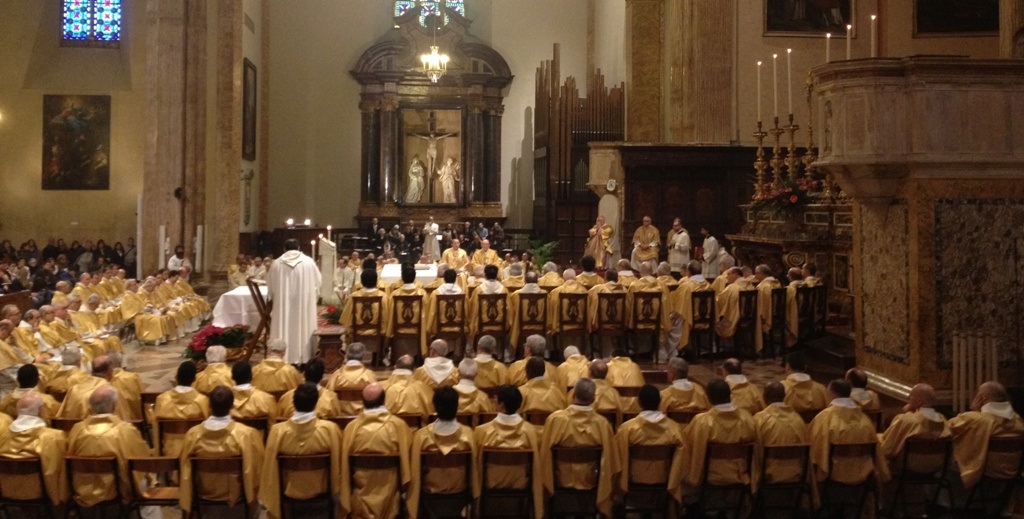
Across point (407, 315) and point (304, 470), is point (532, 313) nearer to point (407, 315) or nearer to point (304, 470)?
point (407, 315)

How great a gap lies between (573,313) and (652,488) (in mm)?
5072

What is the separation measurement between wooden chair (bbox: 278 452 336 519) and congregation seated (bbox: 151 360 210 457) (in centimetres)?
120

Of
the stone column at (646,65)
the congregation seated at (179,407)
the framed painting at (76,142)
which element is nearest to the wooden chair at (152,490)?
the congregation seated at (179,407)

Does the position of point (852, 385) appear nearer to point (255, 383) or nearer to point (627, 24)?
point (255, 383)

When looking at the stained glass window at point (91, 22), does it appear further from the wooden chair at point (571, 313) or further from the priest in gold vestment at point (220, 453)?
the priest in gold vestment at point (220, 453)

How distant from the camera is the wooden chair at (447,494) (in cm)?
560

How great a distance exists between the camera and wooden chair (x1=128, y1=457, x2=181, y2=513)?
5562mm

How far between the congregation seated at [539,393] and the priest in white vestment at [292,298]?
14.4ft

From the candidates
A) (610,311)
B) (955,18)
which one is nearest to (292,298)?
(610,311)

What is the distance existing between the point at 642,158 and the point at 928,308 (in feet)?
35.5

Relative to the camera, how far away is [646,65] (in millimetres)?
22359

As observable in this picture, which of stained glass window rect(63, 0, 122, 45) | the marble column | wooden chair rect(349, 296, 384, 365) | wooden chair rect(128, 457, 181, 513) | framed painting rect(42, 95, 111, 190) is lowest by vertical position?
wooden chair rect(128, 457, 181, 513)

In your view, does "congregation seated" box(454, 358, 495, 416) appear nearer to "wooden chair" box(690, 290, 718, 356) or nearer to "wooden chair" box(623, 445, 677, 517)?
"wooden chair" box(623, 445, 677, 517)

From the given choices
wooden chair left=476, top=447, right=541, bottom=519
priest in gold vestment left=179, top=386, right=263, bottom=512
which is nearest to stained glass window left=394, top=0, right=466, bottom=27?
priest in gold vestment left=179, top=386, right=263, bottom=512
